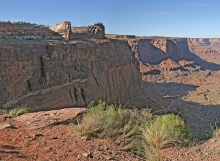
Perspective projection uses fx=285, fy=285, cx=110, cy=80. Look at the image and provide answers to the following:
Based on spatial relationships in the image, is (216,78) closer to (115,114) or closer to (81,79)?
(81,79)

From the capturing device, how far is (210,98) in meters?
39.3

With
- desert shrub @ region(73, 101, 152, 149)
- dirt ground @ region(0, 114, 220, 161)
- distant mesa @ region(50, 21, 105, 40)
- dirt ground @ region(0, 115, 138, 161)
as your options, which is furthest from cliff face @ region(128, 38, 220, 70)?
dirt ground @ region(0, 115, 138, 161)

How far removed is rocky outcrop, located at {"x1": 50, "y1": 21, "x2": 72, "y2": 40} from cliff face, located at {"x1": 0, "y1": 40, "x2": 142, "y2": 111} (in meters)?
2.19

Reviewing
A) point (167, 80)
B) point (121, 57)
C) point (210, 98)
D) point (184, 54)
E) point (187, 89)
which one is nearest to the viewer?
point (121, 57)

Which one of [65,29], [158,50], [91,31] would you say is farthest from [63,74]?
[158,50]

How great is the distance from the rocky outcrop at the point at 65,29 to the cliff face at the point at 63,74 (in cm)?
219

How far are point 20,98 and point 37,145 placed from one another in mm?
9147

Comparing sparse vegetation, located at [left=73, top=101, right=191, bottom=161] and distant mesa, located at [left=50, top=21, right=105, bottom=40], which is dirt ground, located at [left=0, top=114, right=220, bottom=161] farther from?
distant mesa, located at [left=50, top=21, right=105, bottom=40]

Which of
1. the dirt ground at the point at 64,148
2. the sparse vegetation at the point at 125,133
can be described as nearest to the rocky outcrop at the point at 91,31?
the sparse vegetation at the point at 125,133

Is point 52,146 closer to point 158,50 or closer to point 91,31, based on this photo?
point 91,31

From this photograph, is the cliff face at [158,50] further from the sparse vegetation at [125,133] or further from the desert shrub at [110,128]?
the sparse vegetation at [125,133]

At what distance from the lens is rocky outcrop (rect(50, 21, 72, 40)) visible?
23.6 m

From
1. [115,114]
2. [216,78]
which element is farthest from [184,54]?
[115,114]

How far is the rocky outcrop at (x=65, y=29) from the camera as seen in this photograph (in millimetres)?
23622
